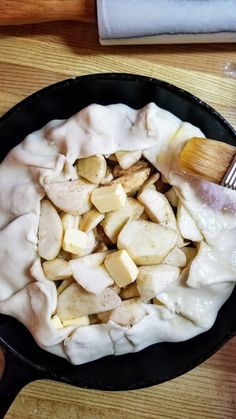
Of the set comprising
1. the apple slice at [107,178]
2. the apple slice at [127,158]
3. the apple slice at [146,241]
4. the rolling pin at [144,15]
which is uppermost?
the rolling pin at [144,15]

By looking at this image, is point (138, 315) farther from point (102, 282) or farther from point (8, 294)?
point (8, 294)

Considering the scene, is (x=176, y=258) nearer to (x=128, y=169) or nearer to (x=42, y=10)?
(x=128, y=169)

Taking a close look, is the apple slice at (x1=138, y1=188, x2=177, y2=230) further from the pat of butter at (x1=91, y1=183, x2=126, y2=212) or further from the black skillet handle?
the black skillet handle

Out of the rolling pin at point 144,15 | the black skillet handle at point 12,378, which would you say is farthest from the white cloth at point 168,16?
the black skillet handle at point 12,378

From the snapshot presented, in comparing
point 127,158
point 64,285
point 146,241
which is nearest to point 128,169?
point 127,158

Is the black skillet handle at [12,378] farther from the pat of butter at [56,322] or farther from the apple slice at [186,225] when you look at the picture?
the apple slice at [186,225]

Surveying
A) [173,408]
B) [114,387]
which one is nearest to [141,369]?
[114,387]

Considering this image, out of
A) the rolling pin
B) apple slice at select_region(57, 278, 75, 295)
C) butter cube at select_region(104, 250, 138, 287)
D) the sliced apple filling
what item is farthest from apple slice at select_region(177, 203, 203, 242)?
the rolling pin
